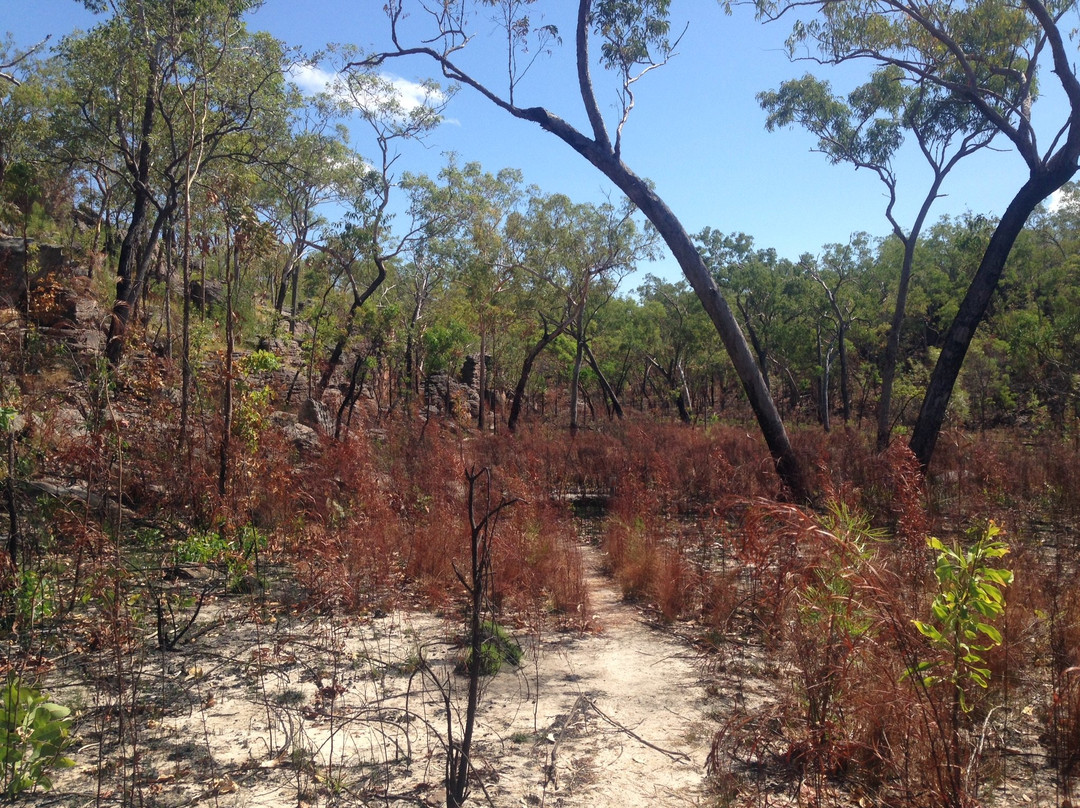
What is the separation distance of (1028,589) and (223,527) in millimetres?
6139

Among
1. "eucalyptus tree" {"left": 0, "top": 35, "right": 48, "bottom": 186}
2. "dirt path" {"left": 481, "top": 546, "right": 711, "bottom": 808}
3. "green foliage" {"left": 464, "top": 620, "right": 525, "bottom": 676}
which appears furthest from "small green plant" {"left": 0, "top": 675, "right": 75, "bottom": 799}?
"eucalyptus tree" {"left": 0, "top": 35, "right": 48, "bottom": 186}

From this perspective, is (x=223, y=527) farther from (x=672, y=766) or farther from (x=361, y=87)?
(x=361, y=87)

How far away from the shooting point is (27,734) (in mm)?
2789

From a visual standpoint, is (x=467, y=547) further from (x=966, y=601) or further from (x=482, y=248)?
(x=482, y=248)

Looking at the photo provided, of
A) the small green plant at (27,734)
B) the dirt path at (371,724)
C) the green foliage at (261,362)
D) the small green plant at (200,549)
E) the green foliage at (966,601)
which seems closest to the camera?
the green foliage at (966,601)

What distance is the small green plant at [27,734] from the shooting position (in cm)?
257

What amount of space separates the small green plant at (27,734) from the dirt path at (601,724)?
5.56ft

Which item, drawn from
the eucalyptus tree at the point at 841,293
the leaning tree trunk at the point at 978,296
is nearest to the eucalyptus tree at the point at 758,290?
the eucalyptus tree at the point at 841,293

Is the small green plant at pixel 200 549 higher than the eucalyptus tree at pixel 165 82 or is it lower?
lower

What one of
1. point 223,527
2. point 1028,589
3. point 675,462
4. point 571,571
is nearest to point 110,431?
point 223,527

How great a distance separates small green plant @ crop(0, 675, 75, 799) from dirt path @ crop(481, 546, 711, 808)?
1.69 metres

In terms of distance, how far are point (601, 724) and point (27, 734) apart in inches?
101

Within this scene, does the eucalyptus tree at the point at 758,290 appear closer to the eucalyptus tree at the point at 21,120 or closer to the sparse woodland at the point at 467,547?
the sparse woodland at the point at 467,547

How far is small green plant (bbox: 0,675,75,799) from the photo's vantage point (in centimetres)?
257
